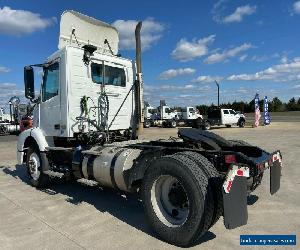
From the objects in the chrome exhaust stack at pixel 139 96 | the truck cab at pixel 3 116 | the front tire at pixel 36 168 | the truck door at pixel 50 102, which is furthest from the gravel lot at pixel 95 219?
the truck cab at pixel 3 116

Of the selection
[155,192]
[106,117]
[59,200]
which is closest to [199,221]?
[155,192]

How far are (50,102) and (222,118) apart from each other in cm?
2940

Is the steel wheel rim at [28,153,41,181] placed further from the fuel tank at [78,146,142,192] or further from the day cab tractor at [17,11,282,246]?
the fuel tank at [78,146,142,192]

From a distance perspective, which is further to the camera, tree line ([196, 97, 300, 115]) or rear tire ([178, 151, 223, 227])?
tree line ([196, 97, 300, 115])

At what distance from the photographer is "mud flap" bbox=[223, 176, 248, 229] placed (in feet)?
14.0

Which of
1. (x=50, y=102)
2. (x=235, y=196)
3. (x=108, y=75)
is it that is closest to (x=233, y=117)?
(x=108, y=75)

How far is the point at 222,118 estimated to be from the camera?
36.0m

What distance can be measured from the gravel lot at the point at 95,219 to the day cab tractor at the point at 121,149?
38cm

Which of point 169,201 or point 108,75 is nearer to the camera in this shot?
point 169,201

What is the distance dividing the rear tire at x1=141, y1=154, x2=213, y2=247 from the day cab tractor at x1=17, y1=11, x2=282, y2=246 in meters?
0.01

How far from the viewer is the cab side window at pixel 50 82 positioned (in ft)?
25.8

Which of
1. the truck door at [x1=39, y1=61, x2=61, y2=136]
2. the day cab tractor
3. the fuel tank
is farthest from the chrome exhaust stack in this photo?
the fuel tank

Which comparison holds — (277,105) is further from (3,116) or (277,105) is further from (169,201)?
(169,201)

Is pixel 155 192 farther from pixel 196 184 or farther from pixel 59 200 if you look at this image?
pixel 59 200
